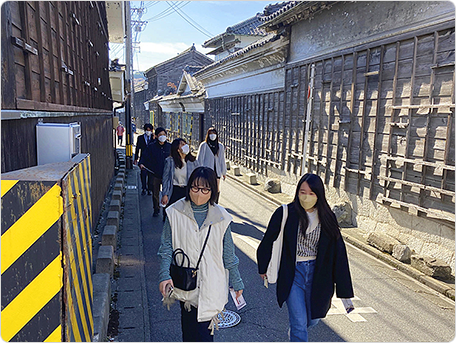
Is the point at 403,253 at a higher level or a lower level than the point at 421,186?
lower

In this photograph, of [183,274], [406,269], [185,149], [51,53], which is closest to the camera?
[183,274]

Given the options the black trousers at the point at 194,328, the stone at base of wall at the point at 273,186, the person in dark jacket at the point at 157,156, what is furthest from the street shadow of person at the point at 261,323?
the stone at base of wall at the point at 273,186

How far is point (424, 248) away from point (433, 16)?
13.0ft

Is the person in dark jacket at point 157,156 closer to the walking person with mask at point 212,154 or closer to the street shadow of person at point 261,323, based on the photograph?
the walking person with mask at point 212,154

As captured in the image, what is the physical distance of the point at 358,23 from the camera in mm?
8398

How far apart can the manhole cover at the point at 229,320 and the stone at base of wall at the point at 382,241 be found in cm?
344

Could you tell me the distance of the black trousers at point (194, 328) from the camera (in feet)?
10.4

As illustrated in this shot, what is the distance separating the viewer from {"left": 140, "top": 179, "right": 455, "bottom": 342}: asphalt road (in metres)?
4.36

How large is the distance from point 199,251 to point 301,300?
1.12 meters

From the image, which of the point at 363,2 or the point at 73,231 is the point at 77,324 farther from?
the point at 363,2

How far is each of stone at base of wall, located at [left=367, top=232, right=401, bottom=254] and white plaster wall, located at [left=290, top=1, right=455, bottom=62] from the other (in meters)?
3.81

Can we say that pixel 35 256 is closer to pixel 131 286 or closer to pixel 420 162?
pixel 131 286

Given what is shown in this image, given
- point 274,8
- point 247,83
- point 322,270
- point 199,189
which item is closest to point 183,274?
point 199,189

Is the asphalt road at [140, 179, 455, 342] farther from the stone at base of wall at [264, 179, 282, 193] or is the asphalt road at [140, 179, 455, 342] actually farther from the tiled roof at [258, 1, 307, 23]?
the tiled roof at [258, 1, 307, 23]
